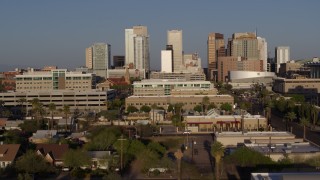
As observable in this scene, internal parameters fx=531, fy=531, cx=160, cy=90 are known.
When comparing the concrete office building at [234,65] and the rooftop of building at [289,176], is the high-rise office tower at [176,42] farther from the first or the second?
the rooftop of building at [289,176]

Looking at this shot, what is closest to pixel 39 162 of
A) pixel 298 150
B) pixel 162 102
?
pixel 298 150

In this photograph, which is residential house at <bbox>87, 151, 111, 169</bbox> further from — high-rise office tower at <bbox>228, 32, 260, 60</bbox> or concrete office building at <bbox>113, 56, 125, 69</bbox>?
concrete office building at <bbox>113, 56, 125, 69</bbox>

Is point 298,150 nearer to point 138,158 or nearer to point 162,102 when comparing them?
point 138,158

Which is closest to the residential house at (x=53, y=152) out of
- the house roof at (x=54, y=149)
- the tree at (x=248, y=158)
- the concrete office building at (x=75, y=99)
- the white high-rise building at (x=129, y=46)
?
the house roof at (x=54, y=149)

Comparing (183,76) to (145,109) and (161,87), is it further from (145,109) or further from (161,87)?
(145,109)

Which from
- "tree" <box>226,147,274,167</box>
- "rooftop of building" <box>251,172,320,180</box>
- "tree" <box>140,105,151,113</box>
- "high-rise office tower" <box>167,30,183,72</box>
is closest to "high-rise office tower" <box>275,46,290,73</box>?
"high-rise office tower" <box>167,30,183,72</box>
